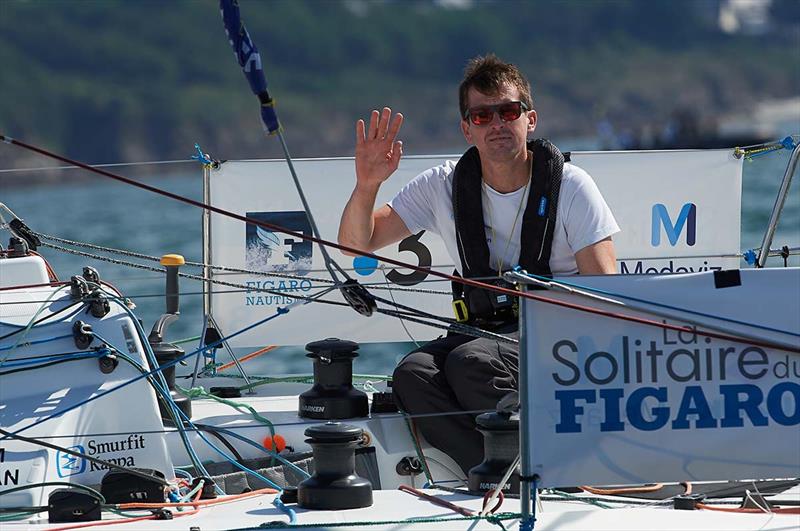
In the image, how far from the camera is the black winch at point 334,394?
177 inches

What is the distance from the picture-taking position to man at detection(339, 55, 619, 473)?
4.06 meters

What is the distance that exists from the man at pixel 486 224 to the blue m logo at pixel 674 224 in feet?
5.71

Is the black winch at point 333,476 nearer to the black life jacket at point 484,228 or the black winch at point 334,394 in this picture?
the black life jacket at point 484,228

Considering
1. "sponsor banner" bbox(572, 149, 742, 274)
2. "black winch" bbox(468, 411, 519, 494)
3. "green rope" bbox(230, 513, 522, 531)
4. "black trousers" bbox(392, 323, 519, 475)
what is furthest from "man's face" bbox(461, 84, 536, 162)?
"sponsor banner" bbox(572, 149, 742, 274)

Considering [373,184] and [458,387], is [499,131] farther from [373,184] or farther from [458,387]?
[458,387]

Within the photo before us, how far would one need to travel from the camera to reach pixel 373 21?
96.7 m

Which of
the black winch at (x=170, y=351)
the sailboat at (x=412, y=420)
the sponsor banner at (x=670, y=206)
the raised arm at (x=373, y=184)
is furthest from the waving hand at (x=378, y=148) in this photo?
the sponsor banner at (x=670, y=206)

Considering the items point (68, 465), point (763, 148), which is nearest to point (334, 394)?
point (68, 465)

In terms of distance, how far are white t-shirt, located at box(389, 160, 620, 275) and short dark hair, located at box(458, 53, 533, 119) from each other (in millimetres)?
290

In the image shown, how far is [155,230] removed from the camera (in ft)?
91.4

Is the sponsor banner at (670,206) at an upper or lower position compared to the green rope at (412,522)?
upper

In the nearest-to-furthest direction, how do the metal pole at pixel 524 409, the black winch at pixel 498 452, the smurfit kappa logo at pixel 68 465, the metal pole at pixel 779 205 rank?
the metal pole at pixel 524 409
the black winch at pixel 498 452
the smurfit kappa logo at pixel 68 465
the metal pole at pixel 779 205

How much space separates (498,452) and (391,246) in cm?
237

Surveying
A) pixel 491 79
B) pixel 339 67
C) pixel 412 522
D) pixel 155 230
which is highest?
pixel 339 67
